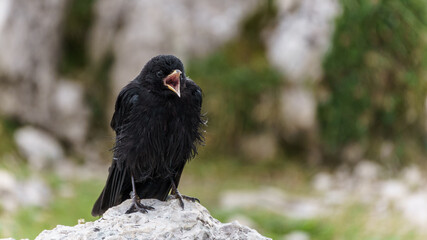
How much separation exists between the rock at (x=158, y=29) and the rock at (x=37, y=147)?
152cm

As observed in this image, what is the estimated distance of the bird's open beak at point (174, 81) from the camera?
13.4 ft

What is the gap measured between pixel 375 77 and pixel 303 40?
1.36m

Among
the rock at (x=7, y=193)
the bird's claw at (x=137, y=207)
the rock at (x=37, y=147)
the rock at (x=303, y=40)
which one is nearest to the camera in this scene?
the bird's claw at (x=137, y=207)

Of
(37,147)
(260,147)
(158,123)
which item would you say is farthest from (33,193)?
(158,123)

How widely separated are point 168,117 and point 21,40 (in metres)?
7.44

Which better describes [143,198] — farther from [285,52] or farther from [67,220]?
[285,52]

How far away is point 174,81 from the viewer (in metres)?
4.16

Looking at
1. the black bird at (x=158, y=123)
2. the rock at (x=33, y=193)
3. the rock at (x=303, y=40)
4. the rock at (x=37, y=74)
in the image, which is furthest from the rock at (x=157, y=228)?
the rock at (x=37, y=74)

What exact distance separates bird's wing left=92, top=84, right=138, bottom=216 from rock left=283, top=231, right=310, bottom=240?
3595 millimetres

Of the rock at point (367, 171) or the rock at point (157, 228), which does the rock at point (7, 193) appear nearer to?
the rock at point (157, 228)

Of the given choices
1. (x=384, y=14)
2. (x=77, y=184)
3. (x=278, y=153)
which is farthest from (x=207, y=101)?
(x=384, y=14)

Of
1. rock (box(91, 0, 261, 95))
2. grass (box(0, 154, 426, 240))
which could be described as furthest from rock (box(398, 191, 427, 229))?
rock (box(91, 0, 261, 95))

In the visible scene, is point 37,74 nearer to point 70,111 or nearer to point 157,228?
point 70,111

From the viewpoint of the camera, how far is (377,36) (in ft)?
35.4
